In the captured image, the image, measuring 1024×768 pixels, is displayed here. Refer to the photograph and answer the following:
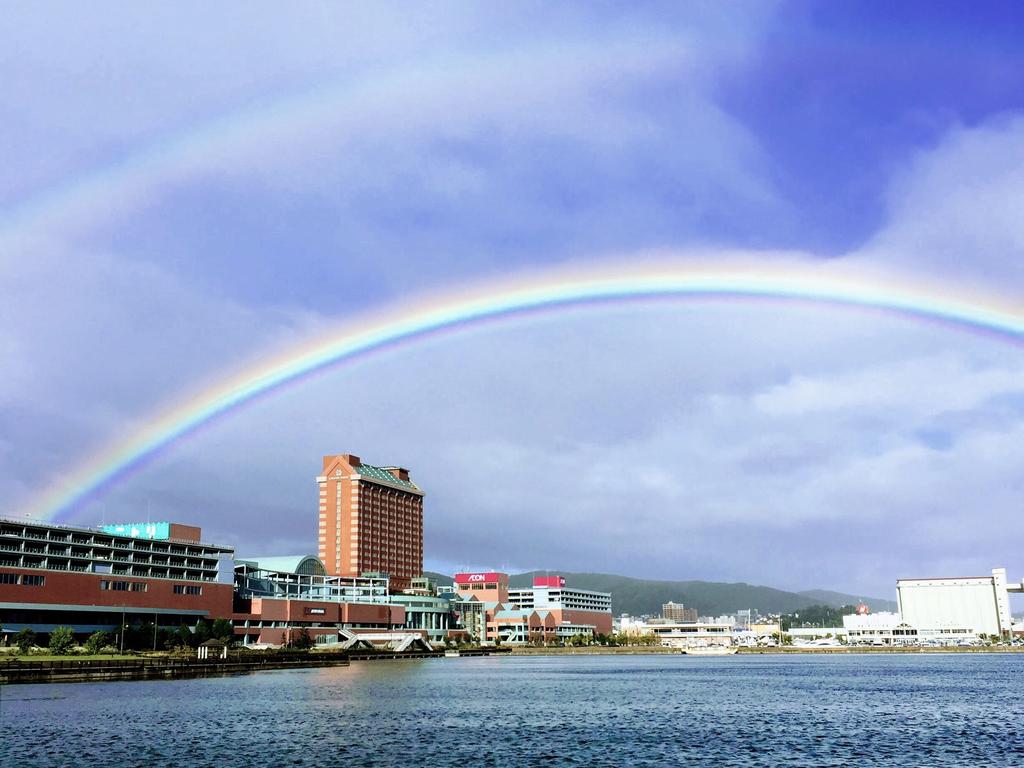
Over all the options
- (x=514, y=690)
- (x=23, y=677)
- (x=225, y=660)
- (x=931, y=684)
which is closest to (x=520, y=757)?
(x=514, y=690)

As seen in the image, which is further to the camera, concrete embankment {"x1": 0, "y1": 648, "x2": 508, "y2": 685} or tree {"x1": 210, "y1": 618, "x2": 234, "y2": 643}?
tree {"x1": 210, "y1": 618, "x2": 234, "y2": 643}

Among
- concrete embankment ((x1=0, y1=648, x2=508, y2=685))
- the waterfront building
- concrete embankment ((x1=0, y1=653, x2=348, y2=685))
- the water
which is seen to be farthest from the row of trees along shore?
the water

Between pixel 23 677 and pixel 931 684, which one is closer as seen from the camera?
pixel 23 677

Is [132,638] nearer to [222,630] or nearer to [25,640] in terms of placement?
[222,630]

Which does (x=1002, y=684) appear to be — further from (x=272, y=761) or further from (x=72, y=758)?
(x=72, y=758)

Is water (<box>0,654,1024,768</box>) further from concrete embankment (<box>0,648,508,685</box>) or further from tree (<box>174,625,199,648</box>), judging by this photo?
tree (<box>174,625,199,648</box>)

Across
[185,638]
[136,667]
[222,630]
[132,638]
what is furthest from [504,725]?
[222,630]

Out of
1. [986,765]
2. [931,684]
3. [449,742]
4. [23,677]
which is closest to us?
[986,765]
